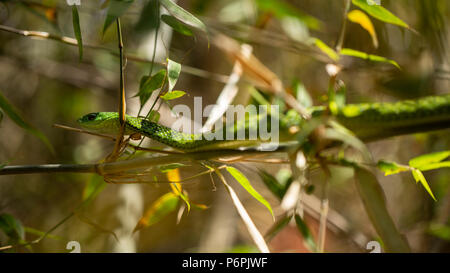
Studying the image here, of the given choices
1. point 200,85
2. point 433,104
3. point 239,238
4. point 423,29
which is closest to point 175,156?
point 433,104

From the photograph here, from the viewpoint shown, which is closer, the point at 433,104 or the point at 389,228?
the point at 389,228

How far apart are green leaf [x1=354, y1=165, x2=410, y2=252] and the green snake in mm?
186

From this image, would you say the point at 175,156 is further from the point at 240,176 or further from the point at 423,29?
the point at 423,29

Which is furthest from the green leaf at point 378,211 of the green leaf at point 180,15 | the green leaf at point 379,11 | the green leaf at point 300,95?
the green leaf at point 180,15

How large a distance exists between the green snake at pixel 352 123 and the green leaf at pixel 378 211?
186mm

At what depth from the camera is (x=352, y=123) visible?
152 centimetres

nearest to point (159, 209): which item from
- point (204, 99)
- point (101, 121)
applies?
point (101, 121)

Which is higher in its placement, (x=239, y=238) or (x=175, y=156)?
(x=239, y=238)

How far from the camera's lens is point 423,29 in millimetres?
1681

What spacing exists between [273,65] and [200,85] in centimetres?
53

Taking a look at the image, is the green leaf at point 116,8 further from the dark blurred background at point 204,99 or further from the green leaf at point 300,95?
the green leaf at point 300,95

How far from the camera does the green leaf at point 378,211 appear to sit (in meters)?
1.04
